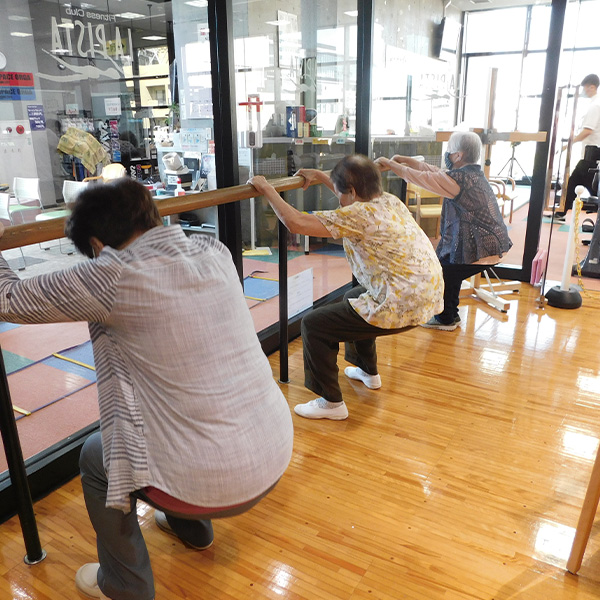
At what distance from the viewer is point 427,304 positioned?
7.75 ft

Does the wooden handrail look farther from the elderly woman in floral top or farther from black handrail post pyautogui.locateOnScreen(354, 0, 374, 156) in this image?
black handrail post pyautogui.locateOnScreen(354, 0, 374, 156)

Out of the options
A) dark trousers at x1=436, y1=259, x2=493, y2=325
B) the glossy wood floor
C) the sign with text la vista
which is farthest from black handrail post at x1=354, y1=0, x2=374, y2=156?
the sign with text la vista

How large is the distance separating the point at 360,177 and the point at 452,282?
164 cm

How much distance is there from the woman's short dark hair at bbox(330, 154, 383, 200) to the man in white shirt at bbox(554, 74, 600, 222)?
2756mm

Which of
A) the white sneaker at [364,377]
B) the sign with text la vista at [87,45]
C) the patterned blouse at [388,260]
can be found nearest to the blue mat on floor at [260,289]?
the white sneaker at [364,377]

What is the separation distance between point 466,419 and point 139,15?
7.58 feet

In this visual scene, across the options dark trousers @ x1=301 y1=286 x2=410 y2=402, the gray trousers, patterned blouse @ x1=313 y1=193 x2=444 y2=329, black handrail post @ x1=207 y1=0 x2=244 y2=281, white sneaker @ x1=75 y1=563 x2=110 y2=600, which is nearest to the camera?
the gray trousers

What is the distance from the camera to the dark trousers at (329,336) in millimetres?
2430

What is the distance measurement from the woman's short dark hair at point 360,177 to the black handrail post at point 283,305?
0.50 meters

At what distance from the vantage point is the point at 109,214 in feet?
4.09

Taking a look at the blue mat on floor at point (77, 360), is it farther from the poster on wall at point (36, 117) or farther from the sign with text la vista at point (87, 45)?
the sign with text la vista at point (87, 45)

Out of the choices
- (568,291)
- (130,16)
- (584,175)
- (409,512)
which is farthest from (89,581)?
(584,175)

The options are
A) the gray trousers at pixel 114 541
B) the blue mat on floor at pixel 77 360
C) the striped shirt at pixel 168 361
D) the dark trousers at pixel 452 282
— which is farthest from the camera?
the dark trousers at pixel 452 282

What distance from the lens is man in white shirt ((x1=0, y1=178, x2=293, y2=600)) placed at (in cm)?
119
